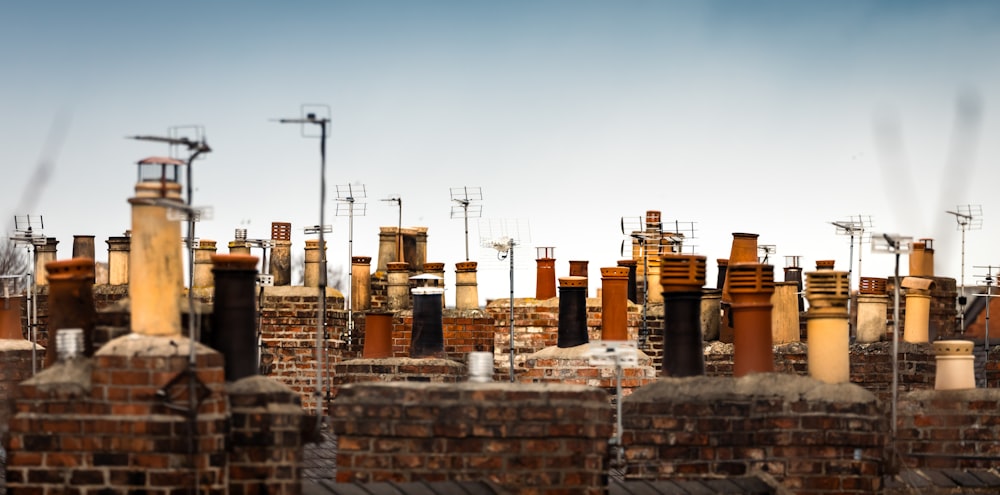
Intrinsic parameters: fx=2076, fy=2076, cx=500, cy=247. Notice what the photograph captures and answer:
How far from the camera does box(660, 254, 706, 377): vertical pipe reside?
17031 mm

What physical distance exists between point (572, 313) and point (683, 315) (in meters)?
9.77

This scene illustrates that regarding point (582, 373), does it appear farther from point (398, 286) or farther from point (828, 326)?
point (398, 286)

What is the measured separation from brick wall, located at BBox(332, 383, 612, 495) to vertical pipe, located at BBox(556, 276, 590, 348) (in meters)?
12.1

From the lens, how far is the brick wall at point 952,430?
62.8ft

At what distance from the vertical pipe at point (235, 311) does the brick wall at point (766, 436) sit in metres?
3.68

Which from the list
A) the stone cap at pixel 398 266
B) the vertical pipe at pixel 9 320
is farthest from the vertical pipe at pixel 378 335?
the stone cap at pixel 398 266

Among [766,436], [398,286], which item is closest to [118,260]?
[398,286]

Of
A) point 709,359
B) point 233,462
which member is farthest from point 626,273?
point 233,462

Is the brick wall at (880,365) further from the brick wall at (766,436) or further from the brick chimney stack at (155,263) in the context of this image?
the brick chimney stack at (155,263)

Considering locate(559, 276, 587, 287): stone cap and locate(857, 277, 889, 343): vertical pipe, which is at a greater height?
locate(559, 276, 587, 287): stone cap

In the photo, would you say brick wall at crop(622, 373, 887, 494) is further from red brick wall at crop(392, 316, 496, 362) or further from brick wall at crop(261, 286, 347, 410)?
brick wall at crop(261, 286, 347, 410)

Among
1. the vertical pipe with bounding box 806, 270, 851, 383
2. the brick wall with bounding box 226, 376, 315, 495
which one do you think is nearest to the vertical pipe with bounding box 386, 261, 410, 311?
the vertical pipe with bounding box 806, 270, 851, 383

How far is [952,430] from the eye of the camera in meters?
19.3

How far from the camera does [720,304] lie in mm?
29594
